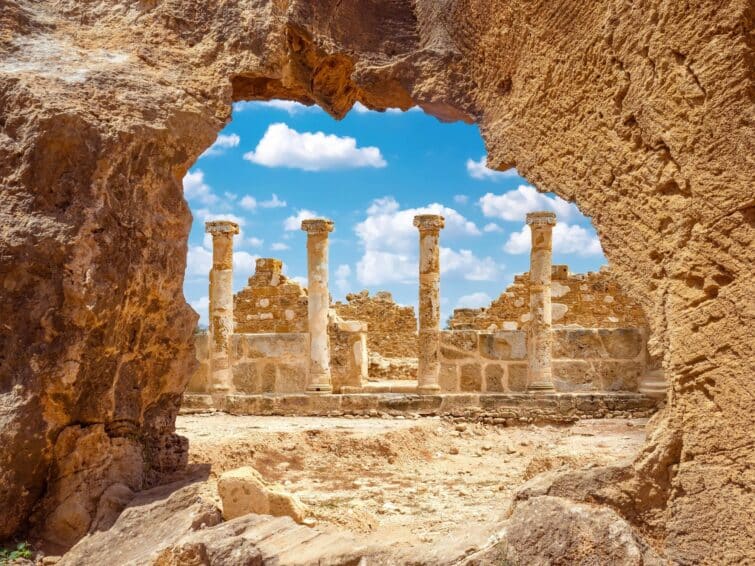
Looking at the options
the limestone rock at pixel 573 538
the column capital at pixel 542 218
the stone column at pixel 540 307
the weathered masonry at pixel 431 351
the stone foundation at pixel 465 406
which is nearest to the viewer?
the limestone rock at pixel 573 538

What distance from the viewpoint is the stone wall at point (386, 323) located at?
18969 millimetres

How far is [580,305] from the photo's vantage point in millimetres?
17641

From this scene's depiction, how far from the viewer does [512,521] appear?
2564 millimetres

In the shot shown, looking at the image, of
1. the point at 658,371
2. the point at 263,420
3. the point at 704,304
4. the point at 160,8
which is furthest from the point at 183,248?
the point at 658,371

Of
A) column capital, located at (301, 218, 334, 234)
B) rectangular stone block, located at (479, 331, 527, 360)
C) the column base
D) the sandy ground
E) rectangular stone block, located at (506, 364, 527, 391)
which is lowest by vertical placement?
the sandy ground

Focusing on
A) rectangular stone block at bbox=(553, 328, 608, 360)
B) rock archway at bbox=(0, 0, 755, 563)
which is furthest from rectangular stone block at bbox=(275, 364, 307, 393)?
rock archway at bbox=(0, 0, 755, 563)

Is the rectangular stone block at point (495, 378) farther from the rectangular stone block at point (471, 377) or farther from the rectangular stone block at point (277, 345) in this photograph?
the rectangular stone block at point (277, 345)

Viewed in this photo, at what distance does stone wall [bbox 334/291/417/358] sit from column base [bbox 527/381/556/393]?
851 centimetres

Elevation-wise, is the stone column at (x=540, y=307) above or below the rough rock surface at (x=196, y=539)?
above

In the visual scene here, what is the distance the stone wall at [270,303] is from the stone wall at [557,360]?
8.20m

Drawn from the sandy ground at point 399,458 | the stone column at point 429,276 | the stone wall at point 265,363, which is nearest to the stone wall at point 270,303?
the stone wall at point 265,363

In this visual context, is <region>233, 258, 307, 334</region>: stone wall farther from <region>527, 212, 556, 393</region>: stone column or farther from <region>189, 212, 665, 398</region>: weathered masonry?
<region>527, 212, 556, 393</region>: stone column

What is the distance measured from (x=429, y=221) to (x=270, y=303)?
7.96 metres

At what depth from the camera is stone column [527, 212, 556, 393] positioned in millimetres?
10461
